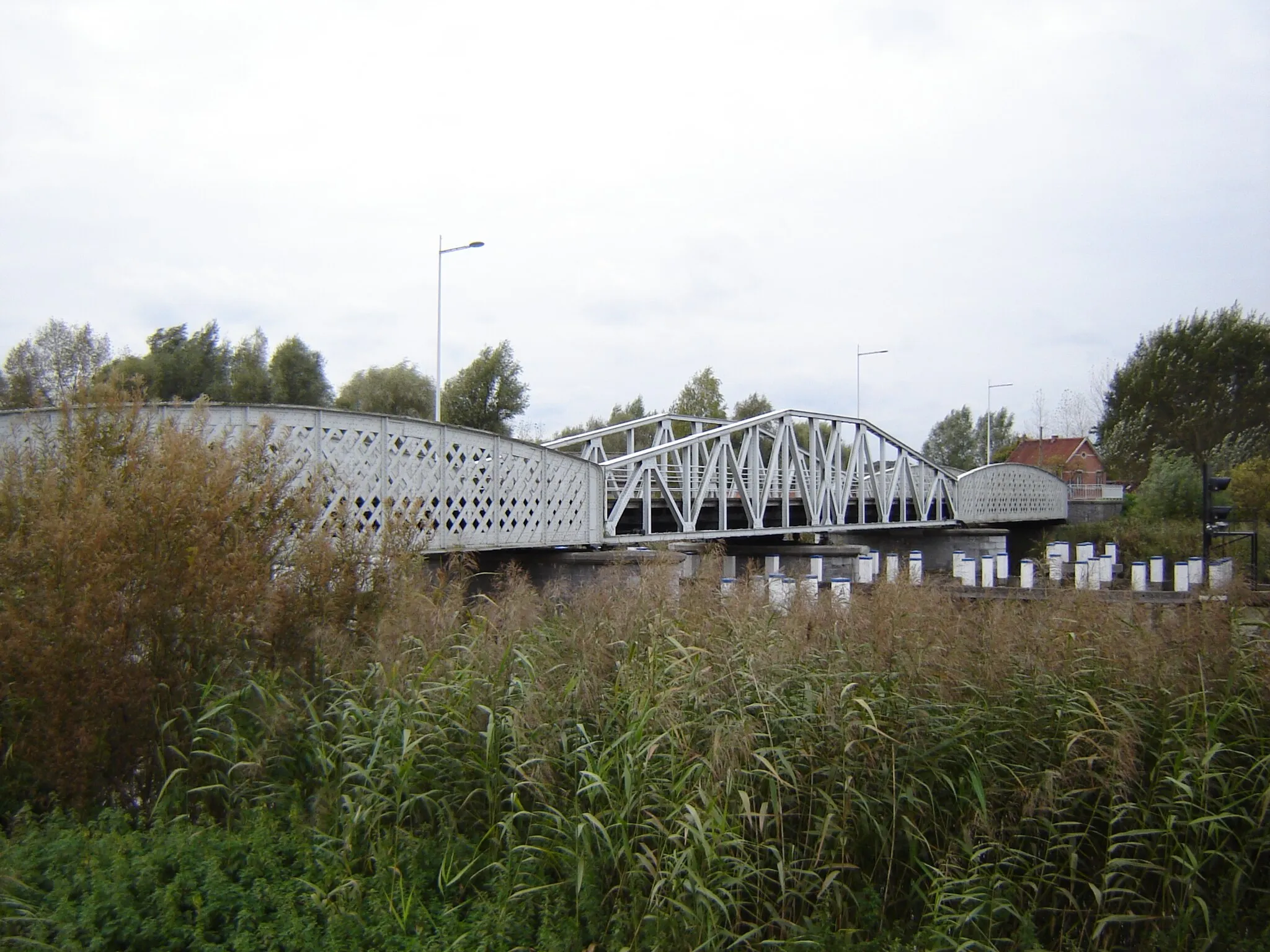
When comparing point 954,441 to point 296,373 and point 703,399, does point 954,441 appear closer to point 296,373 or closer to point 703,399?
point 703,399

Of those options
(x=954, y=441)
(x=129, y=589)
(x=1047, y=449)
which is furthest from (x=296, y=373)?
(x=954, y=441)

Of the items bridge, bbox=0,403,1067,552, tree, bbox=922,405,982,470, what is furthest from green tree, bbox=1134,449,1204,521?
tree, bbox=922,405,982,470

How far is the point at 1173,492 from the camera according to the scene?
3828 centimetres

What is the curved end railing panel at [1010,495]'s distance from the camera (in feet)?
149

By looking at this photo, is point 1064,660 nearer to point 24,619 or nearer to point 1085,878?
point 1085,878

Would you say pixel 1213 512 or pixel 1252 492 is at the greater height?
pixel 1252 492

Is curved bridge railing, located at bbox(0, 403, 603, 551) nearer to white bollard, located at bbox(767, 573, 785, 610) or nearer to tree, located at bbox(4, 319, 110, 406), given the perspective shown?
white bollard, located at bbox(767, 573, 785, 610)

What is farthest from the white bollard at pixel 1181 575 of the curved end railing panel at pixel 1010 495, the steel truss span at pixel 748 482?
the curved end railing panel at pixel 1010 495

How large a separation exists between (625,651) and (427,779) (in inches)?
54.0

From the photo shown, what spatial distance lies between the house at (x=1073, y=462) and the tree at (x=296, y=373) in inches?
1683

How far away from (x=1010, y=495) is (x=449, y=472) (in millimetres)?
39642

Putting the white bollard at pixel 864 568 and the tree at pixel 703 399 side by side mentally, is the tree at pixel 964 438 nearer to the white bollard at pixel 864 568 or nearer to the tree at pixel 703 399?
the tree at pixel 703 399

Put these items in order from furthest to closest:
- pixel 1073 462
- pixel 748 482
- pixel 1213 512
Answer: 1. pixel 1073 462
2. pixel 748 482
3. pixel 1213 512

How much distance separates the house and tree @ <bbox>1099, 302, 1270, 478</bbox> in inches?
114
